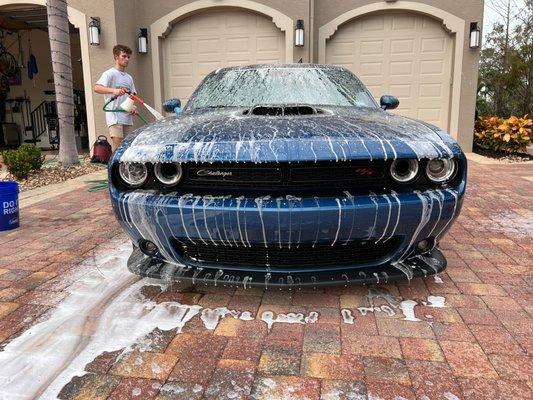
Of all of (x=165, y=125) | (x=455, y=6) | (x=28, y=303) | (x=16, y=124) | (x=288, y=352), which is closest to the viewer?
(x=288, y=352)

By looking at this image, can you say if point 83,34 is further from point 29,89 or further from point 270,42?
point 29,89

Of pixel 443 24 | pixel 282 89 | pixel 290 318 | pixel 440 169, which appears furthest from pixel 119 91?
pixel 443 24

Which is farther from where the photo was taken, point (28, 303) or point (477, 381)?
point (28, 303)

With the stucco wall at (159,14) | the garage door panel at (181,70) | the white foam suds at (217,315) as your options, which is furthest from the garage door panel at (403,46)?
the white foam suds at (217,315)

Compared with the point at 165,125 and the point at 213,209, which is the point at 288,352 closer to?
the point at 213,209

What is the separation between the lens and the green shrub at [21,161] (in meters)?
6.38

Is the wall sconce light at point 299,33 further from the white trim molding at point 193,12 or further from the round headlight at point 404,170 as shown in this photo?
the round headlight at point 404,170

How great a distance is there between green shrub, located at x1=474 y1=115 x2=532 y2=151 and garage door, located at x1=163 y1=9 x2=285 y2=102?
467 centimetres

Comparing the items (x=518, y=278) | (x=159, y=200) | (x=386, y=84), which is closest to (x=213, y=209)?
(x=159, y=200)

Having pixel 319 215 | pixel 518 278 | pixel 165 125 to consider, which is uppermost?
pixel 165 125

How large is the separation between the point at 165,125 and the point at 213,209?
0.80 m

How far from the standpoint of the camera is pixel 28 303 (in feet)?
8.05

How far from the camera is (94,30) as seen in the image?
28.3 feet

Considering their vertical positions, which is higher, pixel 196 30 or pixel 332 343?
pixel 196 30
